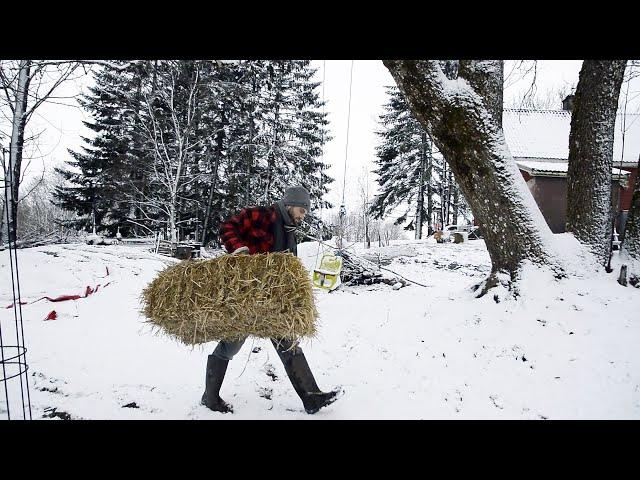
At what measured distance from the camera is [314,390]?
283 cm

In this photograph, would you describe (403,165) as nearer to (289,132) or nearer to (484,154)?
(289,132)

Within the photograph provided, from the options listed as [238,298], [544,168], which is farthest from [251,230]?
[544,168]

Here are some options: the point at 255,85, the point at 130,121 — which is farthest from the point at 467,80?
the point at 130,121

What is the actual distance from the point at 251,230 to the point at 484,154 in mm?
2973

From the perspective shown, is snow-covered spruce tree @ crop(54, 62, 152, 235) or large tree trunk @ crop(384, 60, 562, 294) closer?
large tree trunk @ crop(384, 60, 562, 294)

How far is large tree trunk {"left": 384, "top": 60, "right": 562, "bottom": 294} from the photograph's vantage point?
4.32m

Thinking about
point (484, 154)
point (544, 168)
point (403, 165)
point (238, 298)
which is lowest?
point (238, 298)

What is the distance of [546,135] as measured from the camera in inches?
760

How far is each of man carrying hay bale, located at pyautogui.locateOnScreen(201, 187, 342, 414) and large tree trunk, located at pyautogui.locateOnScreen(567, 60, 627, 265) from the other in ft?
12.3

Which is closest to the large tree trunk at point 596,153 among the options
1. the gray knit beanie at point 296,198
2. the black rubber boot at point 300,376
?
the gray knit beanie at point 296,198

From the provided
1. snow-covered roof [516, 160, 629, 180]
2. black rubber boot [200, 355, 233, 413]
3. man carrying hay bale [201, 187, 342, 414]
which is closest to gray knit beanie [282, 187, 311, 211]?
man carrying hay bale [201, 187, 342, 414]

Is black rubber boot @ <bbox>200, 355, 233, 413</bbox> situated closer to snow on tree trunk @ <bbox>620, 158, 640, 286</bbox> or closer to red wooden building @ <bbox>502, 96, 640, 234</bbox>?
snow on tree trunk @ <bbox>620, 158, 640, 286</bbox>

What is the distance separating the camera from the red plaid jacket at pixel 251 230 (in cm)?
276

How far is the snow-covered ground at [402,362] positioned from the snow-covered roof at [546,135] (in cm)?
1620
